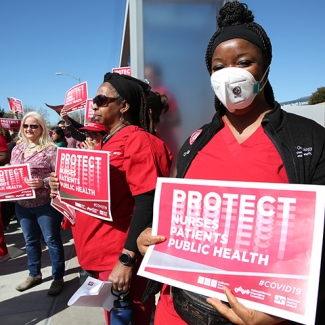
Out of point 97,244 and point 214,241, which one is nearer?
point 214,241

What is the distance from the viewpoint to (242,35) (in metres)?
1.25

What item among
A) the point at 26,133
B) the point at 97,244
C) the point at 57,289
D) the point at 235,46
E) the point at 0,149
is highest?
the point at 235,46

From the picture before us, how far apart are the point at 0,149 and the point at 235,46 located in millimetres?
4302

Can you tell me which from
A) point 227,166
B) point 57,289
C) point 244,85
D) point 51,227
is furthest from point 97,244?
point 57,289

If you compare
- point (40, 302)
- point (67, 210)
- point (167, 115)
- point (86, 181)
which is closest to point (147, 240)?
point (86, 181)

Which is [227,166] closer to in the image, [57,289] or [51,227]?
[51,227]

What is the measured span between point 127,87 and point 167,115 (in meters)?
0.83

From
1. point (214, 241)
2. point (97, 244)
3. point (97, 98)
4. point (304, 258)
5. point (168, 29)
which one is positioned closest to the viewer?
point (304, 258)

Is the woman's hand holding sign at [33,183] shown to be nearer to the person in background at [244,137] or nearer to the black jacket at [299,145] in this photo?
the person in background at [244,137]

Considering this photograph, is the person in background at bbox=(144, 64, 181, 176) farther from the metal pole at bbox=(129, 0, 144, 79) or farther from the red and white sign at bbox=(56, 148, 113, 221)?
the red and white sign at bbox=(56, 148, 113, 221)

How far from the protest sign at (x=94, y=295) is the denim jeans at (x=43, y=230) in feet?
→ 6.63

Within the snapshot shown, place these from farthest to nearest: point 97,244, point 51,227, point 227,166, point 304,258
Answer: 1. point 51,227
2. point 97,244
3. point 227,166
4. point 304,258

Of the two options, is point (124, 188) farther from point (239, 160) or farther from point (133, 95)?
point (239, 160)

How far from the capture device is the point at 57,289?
3.66 metres
